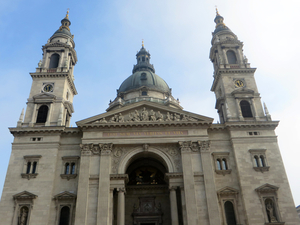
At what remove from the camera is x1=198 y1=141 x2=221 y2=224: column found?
2702 cm

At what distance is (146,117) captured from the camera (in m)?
32.3

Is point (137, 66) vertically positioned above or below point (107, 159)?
above

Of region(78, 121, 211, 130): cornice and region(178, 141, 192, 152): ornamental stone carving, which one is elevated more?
region(78, 121, 211, 130): cornice

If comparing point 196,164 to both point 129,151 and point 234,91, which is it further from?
point 234,91

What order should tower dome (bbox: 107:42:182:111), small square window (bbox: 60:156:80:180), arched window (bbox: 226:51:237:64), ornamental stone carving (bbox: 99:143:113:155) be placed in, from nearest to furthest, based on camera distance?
ornamental stone carving (bbox: 99:143:113:155)
small square window (bbox: 60:156:80:180)
arched window (bbox: 226:51:237:64)
tower dome (bbox: 107:42:182:111)

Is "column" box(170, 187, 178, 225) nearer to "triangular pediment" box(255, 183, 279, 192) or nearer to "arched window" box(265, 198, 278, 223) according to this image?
"triangular pediment" box(255, 183, 279, 192)

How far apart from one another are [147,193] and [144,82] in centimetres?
2710

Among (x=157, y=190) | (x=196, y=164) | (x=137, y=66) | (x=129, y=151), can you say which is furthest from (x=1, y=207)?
(x=137, y=66)

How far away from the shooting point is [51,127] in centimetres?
3212

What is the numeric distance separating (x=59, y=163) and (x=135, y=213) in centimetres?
1037

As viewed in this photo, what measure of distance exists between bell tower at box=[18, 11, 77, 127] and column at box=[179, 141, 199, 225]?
14.7 metres

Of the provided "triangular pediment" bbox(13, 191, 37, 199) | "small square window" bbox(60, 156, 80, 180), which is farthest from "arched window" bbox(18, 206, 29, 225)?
"small square window" bbox(60, 156, 80, 180)

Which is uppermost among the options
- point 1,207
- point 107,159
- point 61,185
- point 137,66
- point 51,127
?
point 137,66

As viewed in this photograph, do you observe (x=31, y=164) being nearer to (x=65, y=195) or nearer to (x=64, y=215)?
(x=65, y=195)
